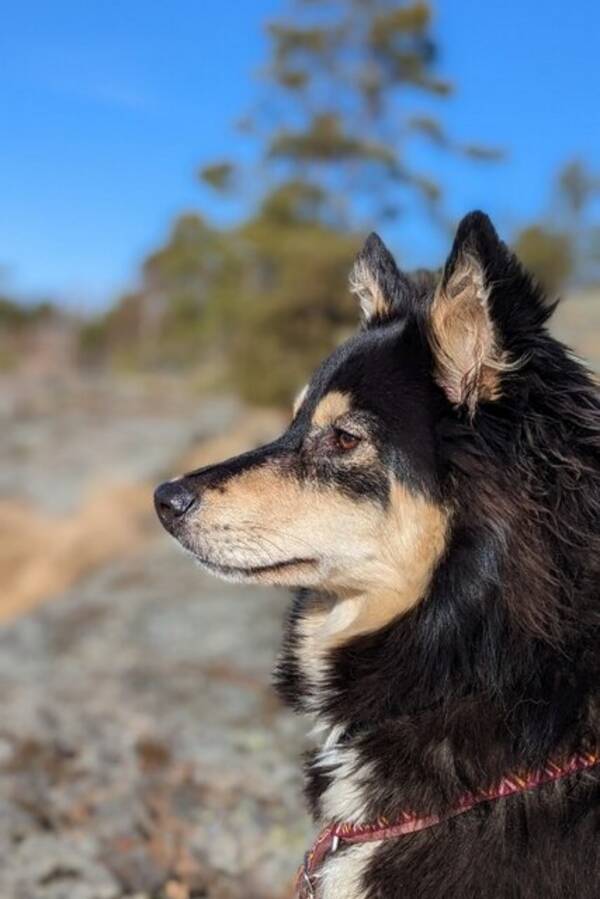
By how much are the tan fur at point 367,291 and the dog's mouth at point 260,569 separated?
861 millimetres

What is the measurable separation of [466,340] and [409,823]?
124cm

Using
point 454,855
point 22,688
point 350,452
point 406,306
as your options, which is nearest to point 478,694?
point 454,855

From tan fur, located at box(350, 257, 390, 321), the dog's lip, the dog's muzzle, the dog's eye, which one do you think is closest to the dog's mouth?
the dog's lip

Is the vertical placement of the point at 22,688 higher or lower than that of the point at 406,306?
lower

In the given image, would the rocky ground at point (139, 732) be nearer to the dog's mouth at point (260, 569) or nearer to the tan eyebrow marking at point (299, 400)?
the dog's mouth at point (260, 569)

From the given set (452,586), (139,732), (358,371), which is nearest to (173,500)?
(358,371)

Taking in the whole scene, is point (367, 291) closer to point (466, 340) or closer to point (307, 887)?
point (466, 340)

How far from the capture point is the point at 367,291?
3350mm

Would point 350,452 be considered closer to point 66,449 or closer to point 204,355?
point 66,449

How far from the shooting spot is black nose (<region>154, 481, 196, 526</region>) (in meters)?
2.99

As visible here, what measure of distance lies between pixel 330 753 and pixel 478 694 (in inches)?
18.4

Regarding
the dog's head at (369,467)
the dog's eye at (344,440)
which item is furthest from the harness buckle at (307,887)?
the dog's eye at (344,440)

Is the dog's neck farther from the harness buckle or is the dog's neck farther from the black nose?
the black nose

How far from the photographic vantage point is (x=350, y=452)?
2.92m
